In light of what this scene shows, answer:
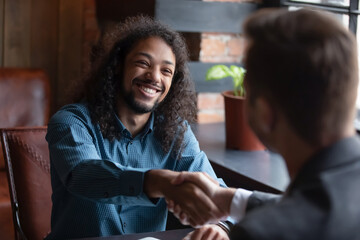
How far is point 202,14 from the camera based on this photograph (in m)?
2.86

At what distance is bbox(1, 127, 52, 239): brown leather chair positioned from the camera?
195 cm

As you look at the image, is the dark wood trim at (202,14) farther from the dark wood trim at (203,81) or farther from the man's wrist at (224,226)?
the man's wrist at (224,226)

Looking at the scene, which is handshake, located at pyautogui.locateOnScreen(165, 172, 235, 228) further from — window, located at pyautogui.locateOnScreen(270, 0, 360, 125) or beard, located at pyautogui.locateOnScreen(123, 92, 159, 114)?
window, located at pyautogui.locateOnScreen(270, 0, 360, 125)

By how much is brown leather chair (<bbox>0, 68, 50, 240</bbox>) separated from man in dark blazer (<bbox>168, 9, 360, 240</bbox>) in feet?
7.16

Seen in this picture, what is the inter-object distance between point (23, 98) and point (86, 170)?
1.55 m

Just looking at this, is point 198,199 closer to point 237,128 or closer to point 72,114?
point 72,114

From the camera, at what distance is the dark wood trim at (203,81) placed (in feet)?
9.40

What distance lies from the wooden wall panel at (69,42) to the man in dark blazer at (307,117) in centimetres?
279

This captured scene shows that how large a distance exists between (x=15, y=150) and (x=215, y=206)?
88 centimetres

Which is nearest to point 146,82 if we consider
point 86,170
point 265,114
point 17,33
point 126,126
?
point 126,126

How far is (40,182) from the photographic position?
201 centimetres

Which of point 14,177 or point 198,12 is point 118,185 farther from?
point 198,12

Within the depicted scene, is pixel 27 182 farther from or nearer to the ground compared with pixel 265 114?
nearer to the ground

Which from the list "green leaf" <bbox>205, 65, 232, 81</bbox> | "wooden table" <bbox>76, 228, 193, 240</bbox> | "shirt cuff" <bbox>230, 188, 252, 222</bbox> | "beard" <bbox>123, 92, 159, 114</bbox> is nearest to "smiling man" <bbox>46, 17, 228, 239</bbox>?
"beard" <bbox>123, 92, 159, 114</bbox>
